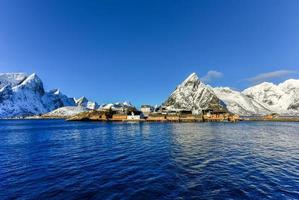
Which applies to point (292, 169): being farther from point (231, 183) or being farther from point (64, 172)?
point (64, 172)

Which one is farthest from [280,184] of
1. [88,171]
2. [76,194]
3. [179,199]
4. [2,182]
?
[2,182]

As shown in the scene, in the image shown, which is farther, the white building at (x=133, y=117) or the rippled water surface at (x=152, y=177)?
the white building at (x=133, y=117)

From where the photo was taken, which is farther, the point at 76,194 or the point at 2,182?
the point at 2,182

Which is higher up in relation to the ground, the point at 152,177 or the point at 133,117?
the point at 133,117

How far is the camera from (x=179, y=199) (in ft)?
46.3

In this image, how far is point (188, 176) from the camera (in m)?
19.4

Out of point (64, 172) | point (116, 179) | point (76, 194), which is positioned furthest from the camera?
point (64, 172)

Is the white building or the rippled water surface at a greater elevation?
the white building

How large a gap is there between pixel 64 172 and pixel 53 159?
793 centimetres

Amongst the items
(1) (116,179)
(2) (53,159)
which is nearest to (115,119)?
(2) (53,159)

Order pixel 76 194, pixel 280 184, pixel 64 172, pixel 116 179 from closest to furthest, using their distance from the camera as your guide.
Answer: pixel 76 194
pixel 280 184
pixel 116 179
pixel 64 172

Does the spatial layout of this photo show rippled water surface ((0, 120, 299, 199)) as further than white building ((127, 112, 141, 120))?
No

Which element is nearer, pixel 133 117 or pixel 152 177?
pixel 152 177

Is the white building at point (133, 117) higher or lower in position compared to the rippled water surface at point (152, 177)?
higher
